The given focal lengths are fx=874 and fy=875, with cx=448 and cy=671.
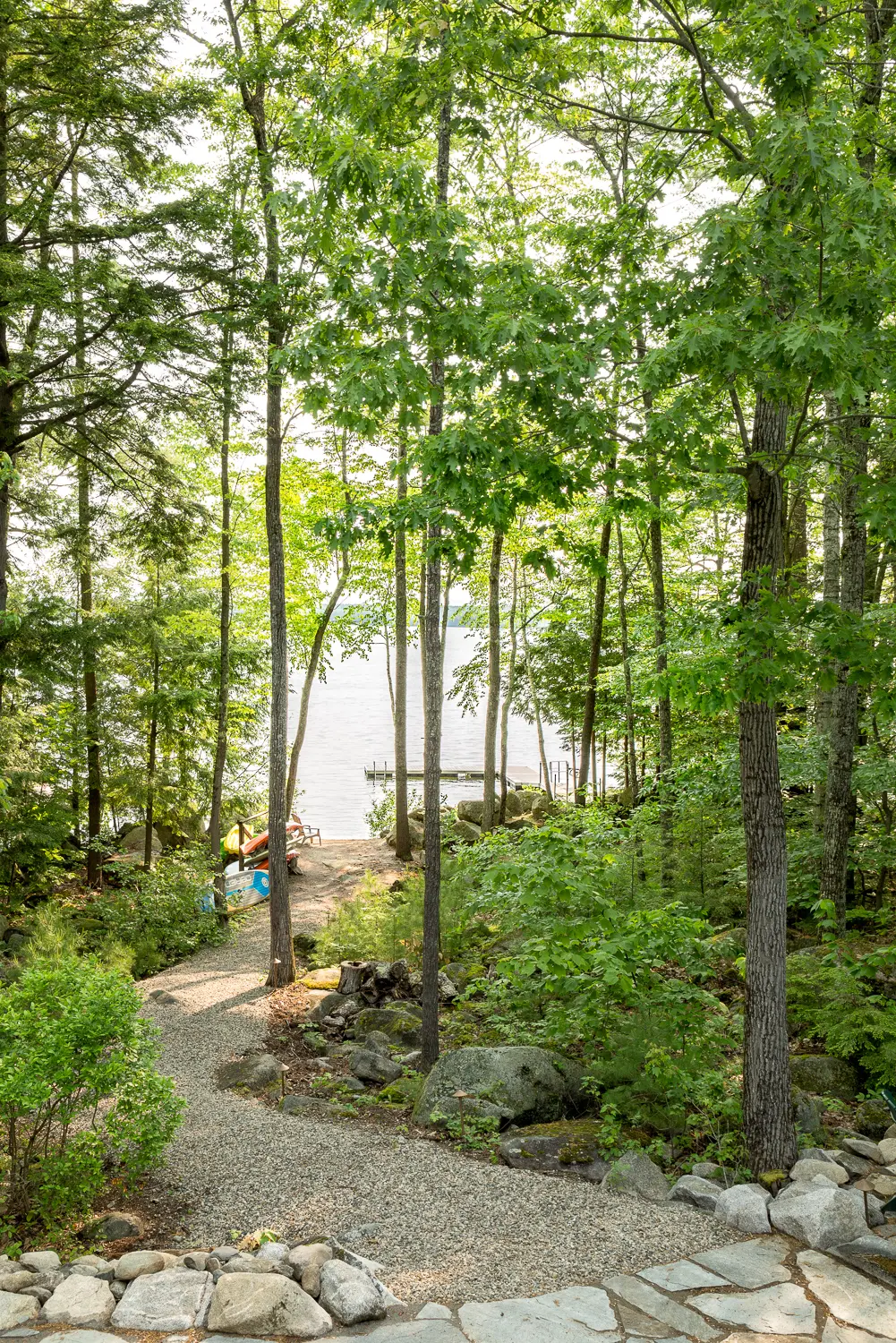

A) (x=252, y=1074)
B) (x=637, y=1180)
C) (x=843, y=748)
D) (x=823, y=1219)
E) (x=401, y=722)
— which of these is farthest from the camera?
(x=401, y=722)

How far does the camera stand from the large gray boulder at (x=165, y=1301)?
3.43 metres

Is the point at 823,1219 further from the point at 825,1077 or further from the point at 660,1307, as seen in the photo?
the point at 825,1077

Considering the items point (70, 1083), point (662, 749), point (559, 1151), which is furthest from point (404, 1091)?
point (662, 749)

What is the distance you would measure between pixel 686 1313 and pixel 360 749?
46.3 metres

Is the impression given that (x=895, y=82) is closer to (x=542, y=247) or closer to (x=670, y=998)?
(x=542, y=247)

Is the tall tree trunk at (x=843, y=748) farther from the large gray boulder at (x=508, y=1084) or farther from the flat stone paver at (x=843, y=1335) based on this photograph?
the flat stone paver at (x=843, y=1335)

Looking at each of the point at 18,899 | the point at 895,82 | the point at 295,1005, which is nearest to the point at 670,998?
the point at 295,1005

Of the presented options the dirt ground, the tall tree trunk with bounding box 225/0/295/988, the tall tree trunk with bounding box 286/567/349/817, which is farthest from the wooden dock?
the tall tree trunk with bounding box 225/0/295/988

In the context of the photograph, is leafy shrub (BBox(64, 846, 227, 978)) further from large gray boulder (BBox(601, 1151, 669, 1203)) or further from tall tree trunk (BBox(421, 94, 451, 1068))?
large gray boulder (BBox(601, 1151, 669, 1203))

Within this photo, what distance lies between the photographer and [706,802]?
9.93m

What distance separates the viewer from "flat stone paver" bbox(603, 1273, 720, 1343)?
3.46 metres

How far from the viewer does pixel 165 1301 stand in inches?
139

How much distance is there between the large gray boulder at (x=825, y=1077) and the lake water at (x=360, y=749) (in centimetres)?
1282

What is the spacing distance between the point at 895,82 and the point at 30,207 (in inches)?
280
